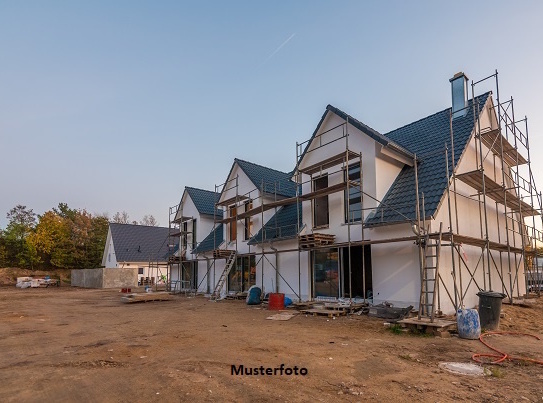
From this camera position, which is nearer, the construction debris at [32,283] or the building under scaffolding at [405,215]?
the building under scaffolding at [405,215]

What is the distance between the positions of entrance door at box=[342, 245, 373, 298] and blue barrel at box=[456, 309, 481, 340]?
14.1 feet

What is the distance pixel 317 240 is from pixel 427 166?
475cm

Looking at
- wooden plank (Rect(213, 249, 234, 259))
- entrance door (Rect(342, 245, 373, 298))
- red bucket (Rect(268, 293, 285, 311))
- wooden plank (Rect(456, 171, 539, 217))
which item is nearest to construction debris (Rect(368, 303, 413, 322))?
entrance door (Rect(342, 245, 373, 298))

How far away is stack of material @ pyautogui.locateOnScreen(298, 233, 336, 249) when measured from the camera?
45.2 feet

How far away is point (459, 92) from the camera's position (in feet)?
51.4

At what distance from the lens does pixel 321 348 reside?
7508 mm

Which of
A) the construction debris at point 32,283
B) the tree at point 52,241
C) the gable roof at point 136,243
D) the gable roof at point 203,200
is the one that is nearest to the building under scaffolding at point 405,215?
the gable roof at point 203,200

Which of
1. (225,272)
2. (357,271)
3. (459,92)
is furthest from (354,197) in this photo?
(225,272)

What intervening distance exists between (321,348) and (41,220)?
47014 mm

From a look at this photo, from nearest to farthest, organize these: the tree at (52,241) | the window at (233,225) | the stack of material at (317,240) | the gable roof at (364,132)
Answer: the gable roof at (364,132)
the stack of material at (317,240)
the window at (233,225)
the tree at (52,241)

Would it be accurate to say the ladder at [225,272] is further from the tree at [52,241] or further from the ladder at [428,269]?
the tree at [52,241]

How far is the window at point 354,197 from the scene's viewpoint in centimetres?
1357

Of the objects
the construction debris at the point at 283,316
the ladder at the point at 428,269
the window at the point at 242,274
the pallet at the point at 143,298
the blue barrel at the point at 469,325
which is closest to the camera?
the blue barrel at the point at 469,325

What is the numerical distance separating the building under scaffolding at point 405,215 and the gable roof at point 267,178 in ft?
4.59
